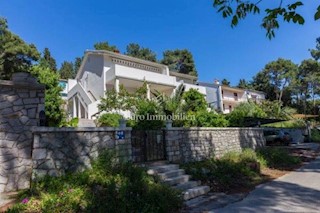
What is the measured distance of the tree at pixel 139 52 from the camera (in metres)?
48.5

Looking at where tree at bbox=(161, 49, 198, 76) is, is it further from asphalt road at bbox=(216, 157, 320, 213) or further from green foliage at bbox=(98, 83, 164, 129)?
asphalt road at bbox=(216, 157, 320, 213)

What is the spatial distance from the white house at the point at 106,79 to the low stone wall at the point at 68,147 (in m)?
11.1

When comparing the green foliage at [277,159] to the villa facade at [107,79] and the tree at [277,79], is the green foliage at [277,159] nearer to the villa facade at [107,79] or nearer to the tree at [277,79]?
the villa facade at [107,79]

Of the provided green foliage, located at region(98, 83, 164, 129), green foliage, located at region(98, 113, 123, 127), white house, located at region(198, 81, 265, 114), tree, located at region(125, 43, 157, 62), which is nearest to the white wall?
green foliage, located at region(98, 83, 164, 129)

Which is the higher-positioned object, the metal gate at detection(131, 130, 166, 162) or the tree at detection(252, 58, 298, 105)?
the tree at detection(252, 58, 298, 105)

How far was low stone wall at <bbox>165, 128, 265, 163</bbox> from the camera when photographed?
10328 mm

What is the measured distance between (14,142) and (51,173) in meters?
1.36

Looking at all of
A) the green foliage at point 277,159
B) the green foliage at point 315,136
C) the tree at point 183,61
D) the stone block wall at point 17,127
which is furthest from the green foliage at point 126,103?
the tree at point 183,61

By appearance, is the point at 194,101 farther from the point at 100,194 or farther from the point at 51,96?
the point at 100,194

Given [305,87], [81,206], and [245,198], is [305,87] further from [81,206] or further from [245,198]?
[81,206]

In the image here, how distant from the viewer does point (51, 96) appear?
1309 cm

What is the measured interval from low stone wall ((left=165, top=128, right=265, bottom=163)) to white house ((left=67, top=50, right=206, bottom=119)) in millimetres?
9299

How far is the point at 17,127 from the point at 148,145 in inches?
178

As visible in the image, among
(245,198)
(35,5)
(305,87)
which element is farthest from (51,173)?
(305,87)
